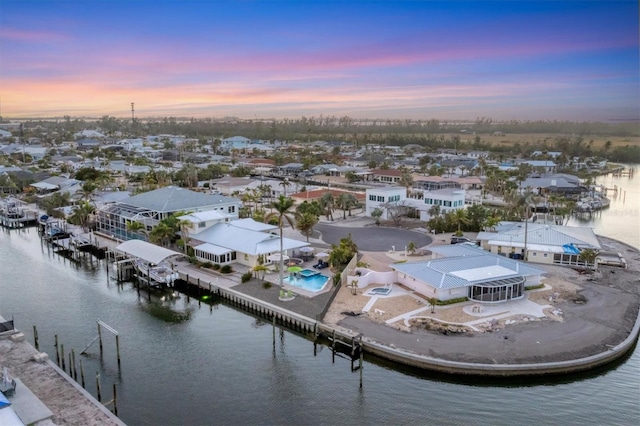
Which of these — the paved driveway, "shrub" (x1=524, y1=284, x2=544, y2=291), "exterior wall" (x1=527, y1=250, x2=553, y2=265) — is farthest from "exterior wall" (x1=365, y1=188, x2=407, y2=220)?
"shrub" (x1=524, y1=284, x2=544, y2=291)

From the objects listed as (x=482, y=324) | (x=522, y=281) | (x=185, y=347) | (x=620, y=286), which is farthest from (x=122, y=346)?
(x=620, y=286)

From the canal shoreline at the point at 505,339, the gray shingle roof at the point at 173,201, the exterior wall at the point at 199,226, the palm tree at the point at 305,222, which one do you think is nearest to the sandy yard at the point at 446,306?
the canal shoreline at the point at 505,339

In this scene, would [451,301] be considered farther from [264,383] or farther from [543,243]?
[543,243]

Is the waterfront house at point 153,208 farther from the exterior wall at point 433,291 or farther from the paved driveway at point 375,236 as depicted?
the exterior wall at point 433,291

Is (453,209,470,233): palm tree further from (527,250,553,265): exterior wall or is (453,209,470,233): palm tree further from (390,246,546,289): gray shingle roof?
(390,246,546,289): gray shingle roof

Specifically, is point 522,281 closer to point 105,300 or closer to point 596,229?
point 105,300

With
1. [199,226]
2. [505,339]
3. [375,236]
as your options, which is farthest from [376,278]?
[199,226]
